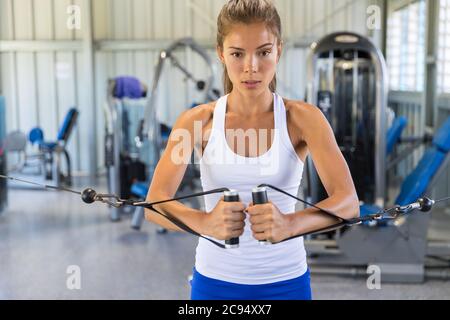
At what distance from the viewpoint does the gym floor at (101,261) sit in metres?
3.30

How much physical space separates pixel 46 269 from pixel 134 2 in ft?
17.8

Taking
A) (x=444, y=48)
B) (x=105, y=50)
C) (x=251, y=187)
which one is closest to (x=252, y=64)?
(x=251, y=187)

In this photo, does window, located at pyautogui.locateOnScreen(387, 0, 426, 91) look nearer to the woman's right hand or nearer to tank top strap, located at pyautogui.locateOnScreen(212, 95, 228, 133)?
tank top strap, located at pyautogui.locateOnScreen(212, 95, 228, 133)

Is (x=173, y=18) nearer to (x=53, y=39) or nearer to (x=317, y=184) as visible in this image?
(x=53, y=39)

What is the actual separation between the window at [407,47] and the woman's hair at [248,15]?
5.73m

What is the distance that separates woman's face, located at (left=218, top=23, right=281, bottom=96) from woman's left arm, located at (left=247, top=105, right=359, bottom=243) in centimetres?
11

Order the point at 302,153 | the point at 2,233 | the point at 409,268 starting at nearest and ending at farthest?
the point at 302,153 < the point at 409,268 < the point at 2,233

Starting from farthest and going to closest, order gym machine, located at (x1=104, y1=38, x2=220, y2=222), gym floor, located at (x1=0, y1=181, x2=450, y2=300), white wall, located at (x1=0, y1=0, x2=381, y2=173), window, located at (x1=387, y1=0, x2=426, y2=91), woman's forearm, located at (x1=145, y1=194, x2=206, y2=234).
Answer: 1. white wall, located at (x1=0, y1=0, x2=381, y2=173)
2. window, located at (x1=387, y1=0, x2=426, y2=91)
3. gym machine, located at (x1=104, y1=38, x2=220, y2=222)
4. gym floor, located at (x1=0, y1=181, x2=450, y2=300)
5. woman's forearm, located at (x1=145, y1=194, x2=206, y2=234)

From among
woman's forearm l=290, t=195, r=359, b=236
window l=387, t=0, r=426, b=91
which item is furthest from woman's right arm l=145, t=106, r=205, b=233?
window l=387, t=0, r=426, b=91

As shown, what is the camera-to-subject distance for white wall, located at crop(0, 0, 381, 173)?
8.09 m

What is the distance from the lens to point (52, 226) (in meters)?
5.12

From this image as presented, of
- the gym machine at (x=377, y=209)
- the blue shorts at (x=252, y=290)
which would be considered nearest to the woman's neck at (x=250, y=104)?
the blue shorts at (x=252, y=290)

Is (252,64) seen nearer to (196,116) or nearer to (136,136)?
(196,116)
